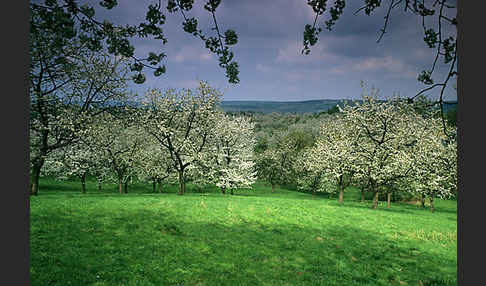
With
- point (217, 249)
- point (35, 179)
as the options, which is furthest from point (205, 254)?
point (35, 179)

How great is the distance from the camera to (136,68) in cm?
572

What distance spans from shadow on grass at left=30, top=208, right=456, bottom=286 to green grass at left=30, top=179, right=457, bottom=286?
0.04 metres

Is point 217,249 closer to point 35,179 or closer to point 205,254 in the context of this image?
point 205,254

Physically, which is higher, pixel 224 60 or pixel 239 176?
pixel 224 60

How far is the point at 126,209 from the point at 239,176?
69.1ft

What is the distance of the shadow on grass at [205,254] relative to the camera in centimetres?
836

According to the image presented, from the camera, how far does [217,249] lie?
11.4 metres

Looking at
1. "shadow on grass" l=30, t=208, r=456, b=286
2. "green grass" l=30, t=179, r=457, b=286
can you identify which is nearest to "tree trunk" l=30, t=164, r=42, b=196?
"green grass" l=30, t=179, r=457, b=286

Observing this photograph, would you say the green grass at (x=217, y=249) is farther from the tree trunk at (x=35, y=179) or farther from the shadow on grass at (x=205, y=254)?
the tree trunk at (x=35, y=179)

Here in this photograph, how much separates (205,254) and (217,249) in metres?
0.82

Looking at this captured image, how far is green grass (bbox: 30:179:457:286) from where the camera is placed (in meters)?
8.50

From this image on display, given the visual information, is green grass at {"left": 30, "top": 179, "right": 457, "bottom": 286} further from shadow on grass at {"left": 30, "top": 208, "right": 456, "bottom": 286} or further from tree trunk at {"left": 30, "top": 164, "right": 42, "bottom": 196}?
tree trunk at {"left": 30, "top": 164, "right": 42, "bottom": 196}

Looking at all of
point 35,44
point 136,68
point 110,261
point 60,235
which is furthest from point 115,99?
point 136,68

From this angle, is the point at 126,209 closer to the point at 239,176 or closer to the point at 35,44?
the point at 35,44
